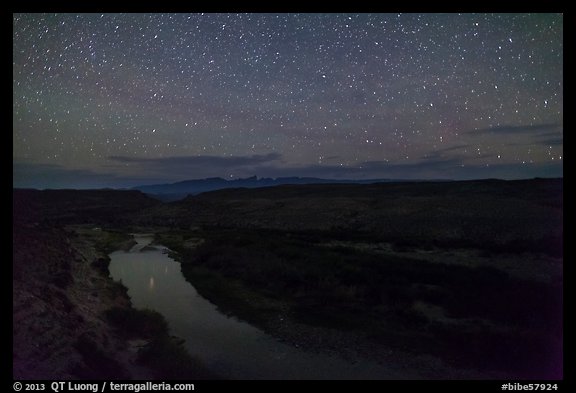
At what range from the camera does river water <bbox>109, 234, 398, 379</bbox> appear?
11891 mm

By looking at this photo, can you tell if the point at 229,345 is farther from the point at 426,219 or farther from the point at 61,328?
the point at 426,219

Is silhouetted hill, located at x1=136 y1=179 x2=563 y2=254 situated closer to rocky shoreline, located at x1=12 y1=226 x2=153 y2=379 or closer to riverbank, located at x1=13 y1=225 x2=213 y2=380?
riverbank, located at x1=13 y1=225 x2=213 y2=380

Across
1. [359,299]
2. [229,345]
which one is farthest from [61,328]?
[359,299]

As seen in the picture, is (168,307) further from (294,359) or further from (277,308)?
Answer: (294,359)

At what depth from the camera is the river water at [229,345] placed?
1189 cm

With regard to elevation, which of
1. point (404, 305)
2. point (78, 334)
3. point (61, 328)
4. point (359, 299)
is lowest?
point (359, 299)

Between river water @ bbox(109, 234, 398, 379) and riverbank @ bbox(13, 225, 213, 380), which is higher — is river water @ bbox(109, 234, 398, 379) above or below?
below

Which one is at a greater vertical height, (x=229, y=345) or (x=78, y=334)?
(x=78, y=334)

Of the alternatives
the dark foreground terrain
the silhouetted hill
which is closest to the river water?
the dark foreground terrain

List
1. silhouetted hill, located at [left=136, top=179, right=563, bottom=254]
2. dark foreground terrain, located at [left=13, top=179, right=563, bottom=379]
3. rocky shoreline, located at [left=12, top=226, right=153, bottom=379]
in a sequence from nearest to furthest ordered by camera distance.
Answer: rocky shoreline, located at [left=12, top=226, right=153, bottom=379]
dark foreground terrain, located at [left=13, top=179, right=563, bottom=379]
silhouetted hill, located at [left=136, top=179, right=563, bottom=254]

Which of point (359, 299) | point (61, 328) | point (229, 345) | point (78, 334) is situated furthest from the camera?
point (359, 299)

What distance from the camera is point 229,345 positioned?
1416cm

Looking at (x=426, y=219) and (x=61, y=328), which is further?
(x=426, y=219)

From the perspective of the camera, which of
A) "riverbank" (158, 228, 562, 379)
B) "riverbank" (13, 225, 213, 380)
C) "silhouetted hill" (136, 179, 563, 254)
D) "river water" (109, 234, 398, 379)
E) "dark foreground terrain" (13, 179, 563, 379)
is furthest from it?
"silhouetted hill" (136, 179, 563, 254)
